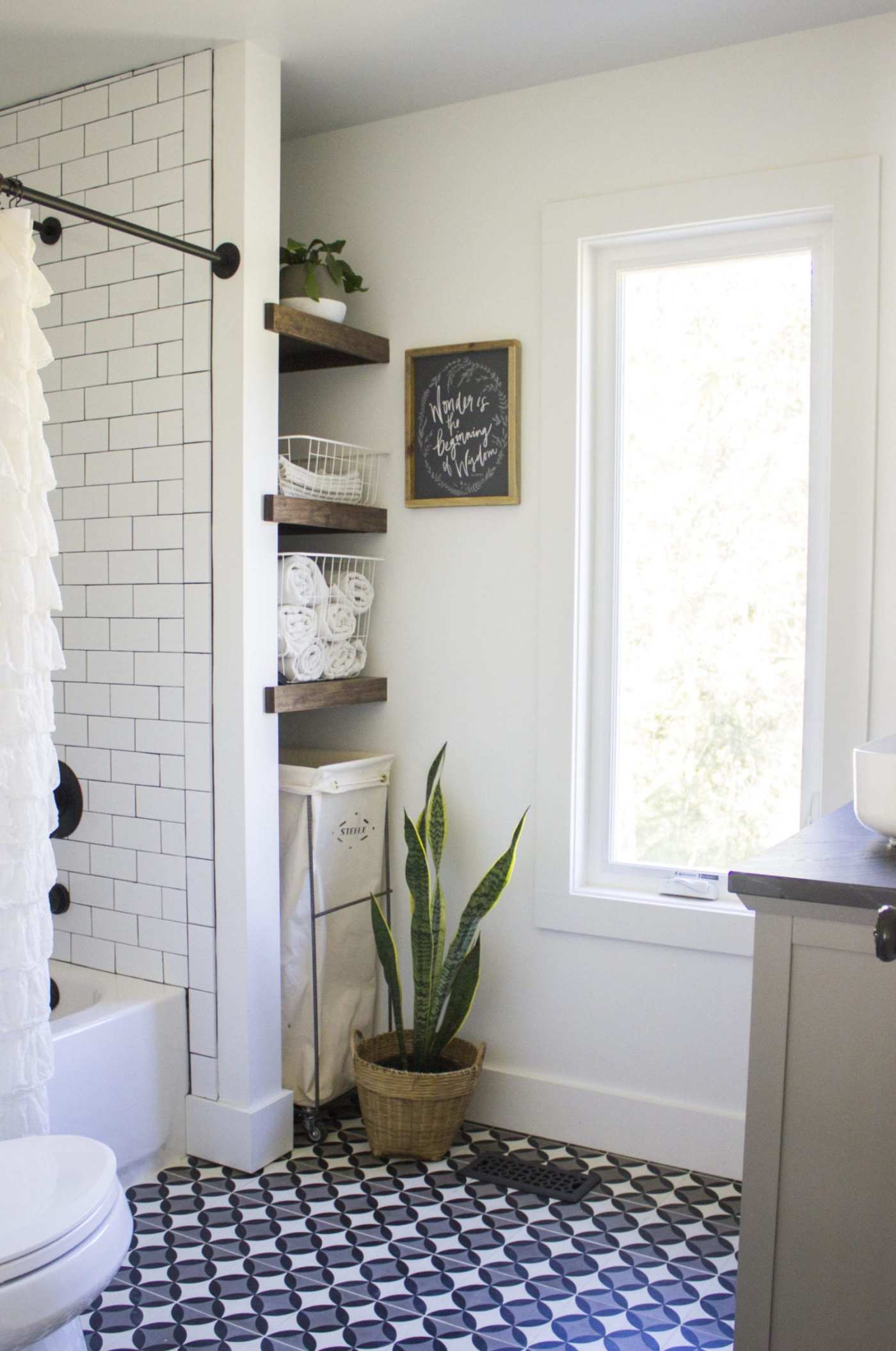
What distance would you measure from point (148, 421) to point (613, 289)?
113 centimetres

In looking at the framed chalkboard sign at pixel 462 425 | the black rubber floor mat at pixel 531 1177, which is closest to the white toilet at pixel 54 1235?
the black rubber floor mat at pixel 531 1177

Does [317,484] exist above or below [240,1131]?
above

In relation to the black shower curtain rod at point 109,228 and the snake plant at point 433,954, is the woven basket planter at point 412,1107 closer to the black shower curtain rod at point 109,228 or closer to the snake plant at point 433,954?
the snake plant at point 433,954

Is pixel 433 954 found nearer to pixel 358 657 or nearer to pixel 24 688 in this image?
pixel 358 657

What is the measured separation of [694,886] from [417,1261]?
1003mm

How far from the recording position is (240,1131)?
2.69 metres

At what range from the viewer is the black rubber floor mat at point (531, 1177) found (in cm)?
261

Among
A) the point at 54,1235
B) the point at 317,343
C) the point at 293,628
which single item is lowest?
the point at 54,1235

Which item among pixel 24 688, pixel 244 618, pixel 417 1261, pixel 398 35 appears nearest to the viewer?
pixel 24 688

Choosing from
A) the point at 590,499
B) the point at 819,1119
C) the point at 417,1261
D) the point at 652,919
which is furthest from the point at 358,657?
the point at 819,1119

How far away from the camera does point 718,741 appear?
2.77 m

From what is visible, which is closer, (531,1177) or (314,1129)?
(531,1177)

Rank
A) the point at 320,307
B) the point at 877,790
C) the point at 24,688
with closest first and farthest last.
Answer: the point at 877,790, the point at 24,688, the point at 320,307

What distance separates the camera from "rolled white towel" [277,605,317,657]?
9.09 feet
